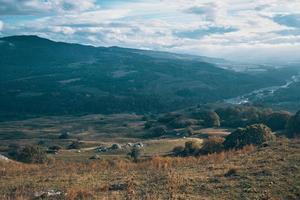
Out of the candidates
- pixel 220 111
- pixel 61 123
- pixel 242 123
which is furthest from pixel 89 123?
pixel 242 123

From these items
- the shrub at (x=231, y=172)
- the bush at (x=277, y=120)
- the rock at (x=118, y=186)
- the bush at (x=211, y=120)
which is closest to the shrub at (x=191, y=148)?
the bush at (x=277, y=120)

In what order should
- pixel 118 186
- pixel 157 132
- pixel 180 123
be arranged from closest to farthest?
pixel 118 186 < pixel 157 132 < pixel 180 123

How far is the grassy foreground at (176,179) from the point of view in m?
16.5

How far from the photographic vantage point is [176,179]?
1848cm

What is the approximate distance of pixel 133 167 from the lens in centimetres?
2428

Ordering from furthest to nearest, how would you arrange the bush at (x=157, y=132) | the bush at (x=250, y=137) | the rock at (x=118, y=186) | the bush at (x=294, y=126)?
the bush at (x=157, y=132) → the bush at (x=294, y=126) → the bush at (x=250, y=137) → the rock at (x=118, y=186)

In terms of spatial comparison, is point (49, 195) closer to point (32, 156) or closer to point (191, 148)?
point (32, 156)

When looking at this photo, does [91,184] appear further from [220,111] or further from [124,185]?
[220,111]

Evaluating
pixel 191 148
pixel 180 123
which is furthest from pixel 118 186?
pixel 180 123

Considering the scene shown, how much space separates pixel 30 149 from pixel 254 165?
108 ft

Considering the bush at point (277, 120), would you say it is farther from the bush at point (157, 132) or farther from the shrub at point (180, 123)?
the shrub at point (180, 123)

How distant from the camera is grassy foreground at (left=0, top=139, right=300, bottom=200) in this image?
54.0 feet

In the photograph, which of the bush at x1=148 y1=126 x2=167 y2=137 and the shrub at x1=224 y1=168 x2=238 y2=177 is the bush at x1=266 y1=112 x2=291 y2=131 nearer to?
the bush at x1=148 y1=126 x2=167 y2=137

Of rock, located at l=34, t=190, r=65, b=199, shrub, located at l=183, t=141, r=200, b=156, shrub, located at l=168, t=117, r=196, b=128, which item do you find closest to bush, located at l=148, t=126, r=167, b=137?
shrub, located at l=168, t=117, r=196, b=128
